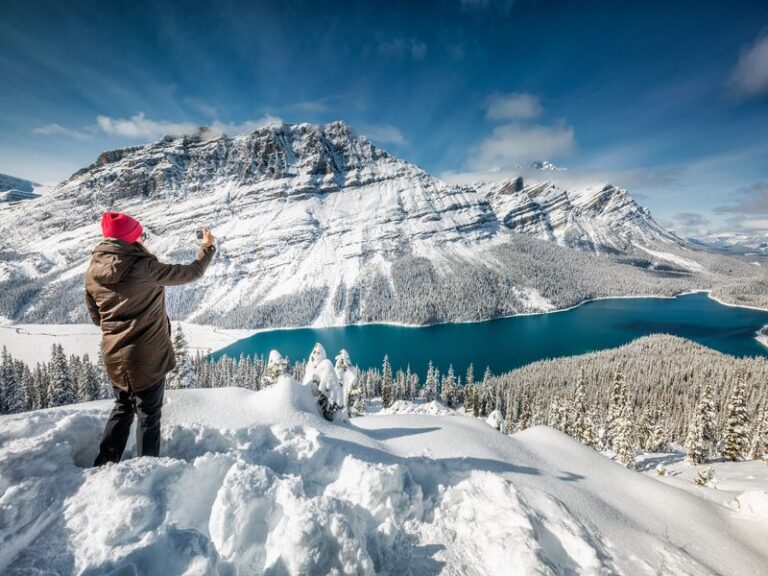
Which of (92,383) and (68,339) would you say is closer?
(92,383)

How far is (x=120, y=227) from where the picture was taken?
373 centimetres

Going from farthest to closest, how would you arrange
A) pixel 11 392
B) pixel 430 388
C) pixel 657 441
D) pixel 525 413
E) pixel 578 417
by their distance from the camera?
pixel 430 388
pixel 525 413
pixel 657 441
pixel 11 392
pixel 578 417

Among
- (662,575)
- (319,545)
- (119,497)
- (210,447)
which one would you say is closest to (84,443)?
(210,447)

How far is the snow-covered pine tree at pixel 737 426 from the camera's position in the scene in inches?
1219

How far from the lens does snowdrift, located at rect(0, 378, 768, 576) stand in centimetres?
279

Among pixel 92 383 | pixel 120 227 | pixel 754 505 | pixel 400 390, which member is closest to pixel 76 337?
pixel 92 383

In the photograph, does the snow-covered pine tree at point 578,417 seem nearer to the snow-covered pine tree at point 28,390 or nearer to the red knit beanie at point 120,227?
the red knit beanie at point 120,227

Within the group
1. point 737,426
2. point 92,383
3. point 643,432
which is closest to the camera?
point 737,426

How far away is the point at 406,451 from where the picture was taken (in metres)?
5.75

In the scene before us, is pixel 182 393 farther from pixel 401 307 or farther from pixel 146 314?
pixel 401 307

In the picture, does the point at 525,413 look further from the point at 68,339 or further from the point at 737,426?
the point at 68,339

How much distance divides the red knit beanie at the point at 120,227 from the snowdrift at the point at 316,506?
240cm

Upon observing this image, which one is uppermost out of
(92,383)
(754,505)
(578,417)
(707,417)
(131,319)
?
(131,319)

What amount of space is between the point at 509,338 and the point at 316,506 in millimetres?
130745
